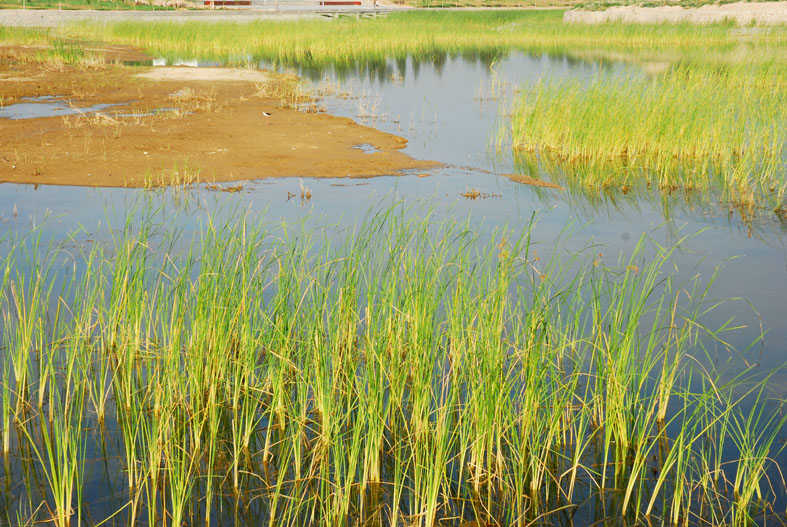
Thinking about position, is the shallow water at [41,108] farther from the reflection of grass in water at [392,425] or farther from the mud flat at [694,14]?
the mud flat at [694,14]

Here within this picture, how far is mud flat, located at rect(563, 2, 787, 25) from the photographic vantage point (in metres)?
30.2

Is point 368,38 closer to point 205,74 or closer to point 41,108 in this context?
point 205,74

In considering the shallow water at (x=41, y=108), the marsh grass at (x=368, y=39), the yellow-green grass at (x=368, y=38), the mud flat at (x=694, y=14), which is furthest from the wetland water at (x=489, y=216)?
the mud flat at (x=694, y=14)

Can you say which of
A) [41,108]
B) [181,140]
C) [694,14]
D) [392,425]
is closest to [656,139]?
[181,140]

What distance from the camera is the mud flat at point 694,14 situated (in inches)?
1188

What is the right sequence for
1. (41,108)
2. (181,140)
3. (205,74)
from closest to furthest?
(181,140) < (41,108) < (205,74)

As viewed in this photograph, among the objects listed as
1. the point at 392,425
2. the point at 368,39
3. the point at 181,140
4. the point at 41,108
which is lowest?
the point at 392,425

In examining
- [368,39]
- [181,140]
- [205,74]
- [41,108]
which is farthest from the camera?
[368,39]

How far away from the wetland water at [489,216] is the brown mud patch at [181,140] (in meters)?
0.46

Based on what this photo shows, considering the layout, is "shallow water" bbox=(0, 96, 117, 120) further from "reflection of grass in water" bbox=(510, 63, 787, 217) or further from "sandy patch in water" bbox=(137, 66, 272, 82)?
"reflection of grass in water" bbox=(510, 63, 787, 217)

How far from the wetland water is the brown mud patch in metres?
0.46

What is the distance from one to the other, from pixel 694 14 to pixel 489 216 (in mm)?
28745

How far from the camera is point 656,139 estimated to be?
35.7 feet

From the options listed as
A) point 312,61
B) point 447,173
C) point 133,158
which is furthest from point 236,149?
point 312,61
